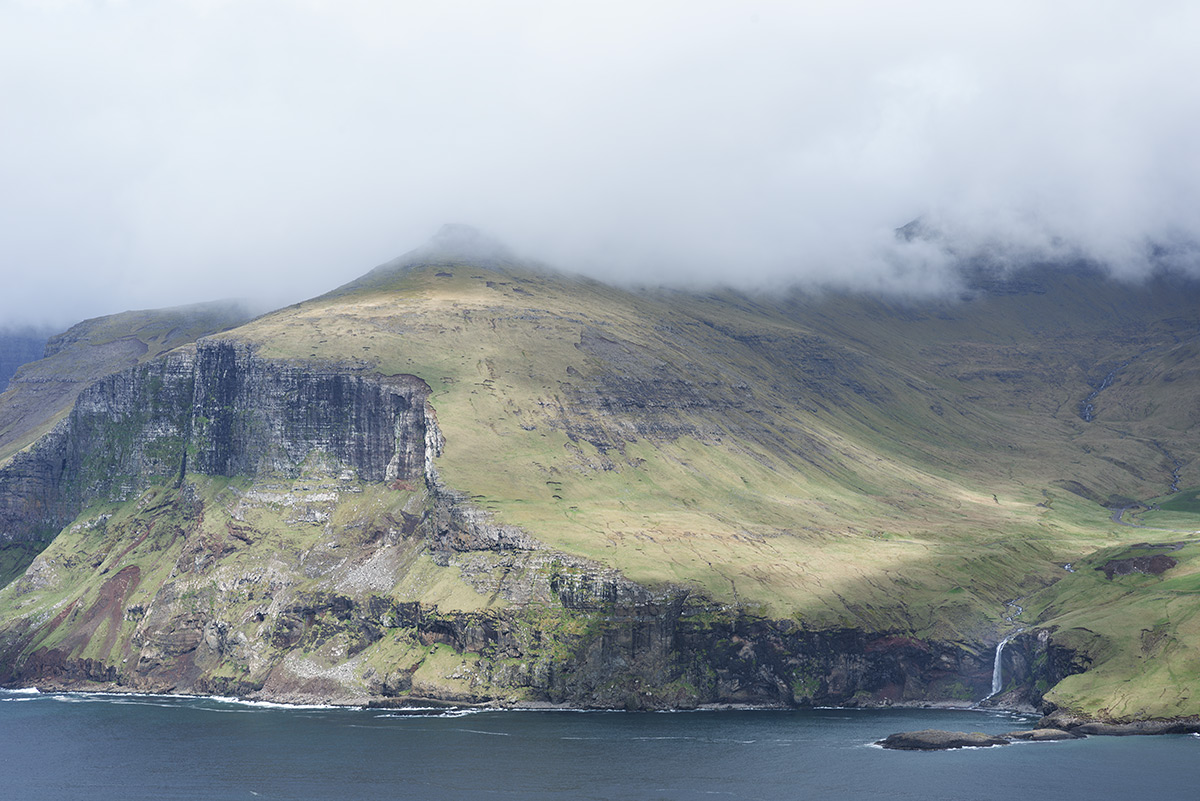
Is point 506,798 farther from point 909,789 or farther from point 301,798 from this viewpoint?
point 909,789

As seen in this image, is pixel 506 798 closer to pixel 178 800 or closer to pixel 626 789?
pixel 626 789

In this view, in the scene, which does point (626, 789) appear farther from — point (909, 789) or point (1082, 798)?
point (1082, 798)

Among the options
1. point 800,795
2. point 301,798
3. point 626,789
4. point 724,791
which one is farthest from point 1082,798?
point 301,798

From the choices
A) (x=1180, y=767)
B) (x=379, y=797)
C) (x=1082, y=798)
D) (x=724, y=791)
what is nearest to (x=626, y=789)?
(x=724, y=791)

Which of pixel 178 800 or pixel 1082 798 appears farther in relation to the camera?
pixel 178 800

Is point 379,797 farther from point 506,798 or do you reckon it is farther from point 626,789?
point 626,789

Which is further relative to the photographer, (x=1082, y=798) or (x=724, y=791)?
(x=724, y=791)

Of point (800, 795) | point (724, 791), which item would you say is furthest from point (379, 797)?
point (800, 795)
